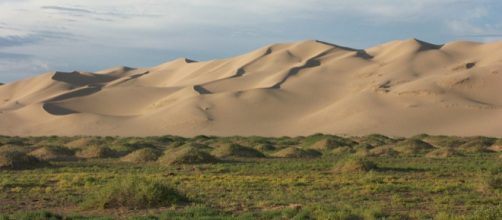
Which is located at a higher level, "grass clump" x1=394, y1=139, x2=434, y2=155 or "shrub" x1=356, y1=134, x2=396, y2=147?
"shrub" x1=356, y1=134, x2=396, y2=147

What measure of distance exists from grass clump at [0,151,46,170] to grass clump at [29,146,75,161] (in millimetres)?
4077

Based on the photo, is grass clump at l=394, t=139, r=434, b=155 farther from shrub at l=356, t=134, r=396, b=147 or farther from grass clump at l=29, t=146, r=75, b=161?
grass clump at l=29, t=146, r=75, b=161

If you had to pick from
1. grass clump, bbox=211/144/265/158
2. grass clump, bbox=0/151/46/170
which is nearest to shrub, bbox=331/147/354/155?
grass clump, bbox=211/144/265/158

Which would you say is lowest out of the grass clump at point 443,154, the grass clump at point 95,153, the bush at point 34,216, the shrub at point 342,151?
Answer: the bush at point 34,216

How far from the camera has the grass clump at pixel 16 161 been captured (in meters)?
27.5

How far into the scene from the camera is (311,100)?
9125cm

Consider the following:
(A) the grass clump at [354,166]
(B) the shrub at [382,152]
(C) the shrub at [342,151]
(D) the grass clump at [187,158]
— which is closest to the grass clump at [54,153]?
(D) the grass clump at [187,158]

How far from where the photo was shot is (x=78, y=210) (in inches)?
637

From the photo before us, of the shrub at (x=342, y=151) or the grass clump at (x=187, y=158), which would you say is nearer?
the grass clump at (x=187, y=158)

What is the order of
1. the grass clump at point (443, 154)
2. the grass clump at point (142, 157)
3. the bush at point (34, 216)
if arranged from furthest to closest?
the grass clump at point (443, 154) < the grass clump at point (142, 157) < the bush at point (34, 216)

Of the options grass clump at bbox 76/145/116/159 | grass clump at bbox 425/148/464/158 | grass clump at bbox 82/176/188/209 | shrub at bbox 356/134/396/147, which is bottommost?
grass clump at bbox 82/176/188/209

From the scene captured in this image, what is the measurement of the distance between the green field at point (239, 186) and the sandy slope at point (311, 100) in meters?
41.0

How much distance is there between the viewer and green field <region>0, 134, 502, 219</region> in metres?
15.2

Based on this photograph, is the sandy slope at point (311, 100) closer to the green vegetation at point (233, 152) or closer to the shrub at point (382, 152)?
the shrub at point (382, 152)
